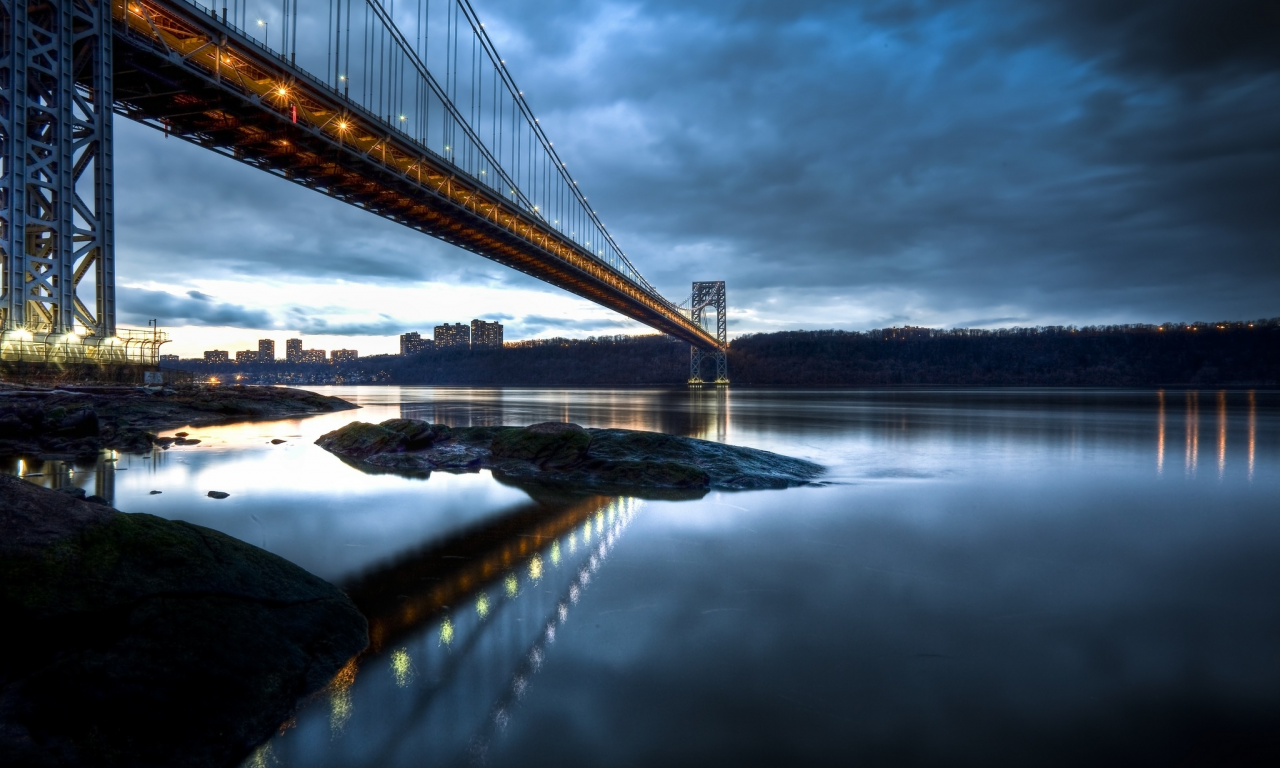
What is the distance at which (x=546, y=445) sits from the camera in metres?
9.22

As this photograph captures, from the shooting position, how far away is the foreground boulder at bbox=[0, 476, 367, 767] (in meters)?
1.98

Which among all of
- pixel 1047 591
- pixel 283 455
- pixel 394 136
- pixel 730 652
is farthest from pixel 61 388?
pixel 1047 591

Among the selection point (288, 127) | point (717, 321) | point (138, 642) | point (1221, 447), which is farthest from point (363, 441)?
point (717, 321)

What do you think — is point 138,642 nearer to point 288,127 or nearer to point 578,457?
point 578,457

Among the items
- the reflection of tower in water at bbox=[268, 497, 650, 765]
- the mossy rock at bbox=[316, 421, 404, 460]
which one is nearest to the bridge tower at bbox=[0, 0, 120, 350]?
the mossy rock at bbox=[316, 421, 404, 460]

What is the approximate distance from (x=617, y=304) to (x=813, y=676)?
131 feet

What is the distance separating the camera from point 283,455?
10648 millimetres

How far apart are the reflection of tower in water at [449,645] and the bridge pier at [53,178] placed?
56.8 ft

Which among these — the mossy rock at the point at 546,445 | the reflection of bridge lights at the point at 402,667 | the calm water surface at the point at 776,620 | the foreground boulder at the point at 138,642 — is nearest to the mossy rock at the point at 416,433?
the mossy rock at the point at 546,445

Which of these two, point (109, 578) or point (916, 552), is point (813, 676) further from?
point (109, 578)

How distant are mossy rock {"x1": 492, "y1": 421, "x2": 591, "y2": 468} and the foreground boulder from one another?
580cm

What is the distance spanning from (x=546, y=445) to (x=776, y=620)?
20.3ft

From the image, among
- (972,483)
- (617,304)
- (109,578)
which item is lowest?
(972,483)

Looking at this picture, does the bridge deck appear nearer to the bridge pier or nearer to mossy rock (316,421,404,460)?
the bridge pier
